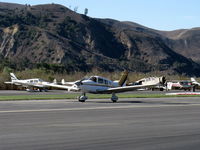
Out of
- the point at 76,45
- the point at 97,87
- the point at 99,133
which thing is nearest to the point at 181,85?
the point at 97,87

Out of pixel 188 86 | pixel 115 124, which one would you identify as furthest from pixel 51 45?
pixel 115 124

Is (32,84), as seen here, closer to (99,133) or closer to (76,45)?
(99,133)

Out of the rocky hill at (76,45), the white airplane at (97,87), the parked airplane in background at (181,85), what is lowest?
A: the white airplane at (97,87)

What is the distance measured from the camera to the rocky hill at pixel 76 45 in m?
142

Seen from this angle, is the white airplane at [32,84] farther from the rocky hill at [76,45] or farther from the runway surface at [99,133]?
the rocky hill at [76,45]

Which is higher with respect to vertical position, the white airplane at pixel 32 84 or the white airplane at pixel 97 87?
the white airplane at pixel 32 84

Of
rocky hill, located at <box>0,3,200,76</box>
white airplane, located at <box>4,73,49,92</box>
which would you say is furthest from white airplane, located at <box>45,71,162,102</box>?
rocky hill, located at <box>0,3,200,76</box>

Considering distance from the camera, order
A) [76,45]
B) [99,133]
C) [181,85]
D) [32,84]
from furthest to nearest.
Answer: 1. [76,45]
2. [181,85]
3. [32,84]
4. [99,133]

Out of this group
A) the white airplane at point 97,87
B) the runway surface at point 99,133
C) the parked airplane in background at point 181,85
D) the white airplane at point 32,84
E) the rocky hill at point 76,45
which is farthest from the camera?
the rocky hill at point 76,45

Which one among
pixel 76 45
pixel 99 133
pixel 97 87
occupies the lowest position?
pixel 99 133

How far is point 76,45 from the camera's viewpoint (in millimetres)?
155125

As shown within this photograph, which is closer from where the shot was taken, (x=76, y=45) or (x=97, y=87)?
(x=97, y=87)

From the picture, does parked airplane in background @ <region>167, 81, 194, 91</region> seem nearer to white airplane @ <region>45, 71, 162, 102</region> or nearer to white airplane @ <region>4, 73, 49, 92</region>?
white airplane @ <region>4, 73, 49, 92</region>

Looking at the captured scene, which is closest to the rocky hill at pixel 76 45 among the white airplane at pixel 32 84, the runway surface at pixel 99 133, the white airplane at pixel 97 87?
the white airplane at pixel 32 84
